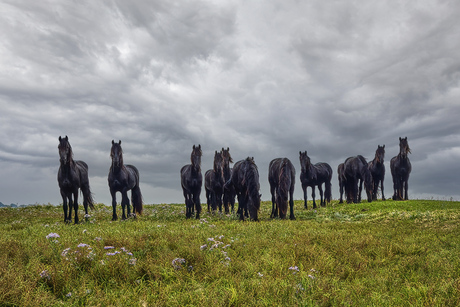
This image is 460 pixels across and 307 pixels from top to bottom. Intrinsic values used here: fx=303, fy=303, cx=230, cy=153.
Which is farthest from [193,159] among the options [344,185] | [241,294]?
[344,185]

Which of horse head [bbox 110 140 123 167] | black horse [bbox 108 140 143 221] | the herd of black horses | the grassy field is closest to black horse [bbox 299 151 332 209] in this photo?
the herd of black horses

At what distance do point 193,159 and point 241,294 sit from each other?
1386 centimetres

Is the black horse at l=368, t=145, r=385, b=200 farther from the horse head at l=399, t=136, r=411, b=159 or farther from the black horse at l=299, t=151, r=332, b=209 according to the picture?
the black horse at l=299, t=151, r=332, b=209

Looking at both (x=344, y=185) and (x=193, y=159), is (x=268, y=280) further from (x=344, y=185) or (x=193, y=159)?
(x=344, y=185)

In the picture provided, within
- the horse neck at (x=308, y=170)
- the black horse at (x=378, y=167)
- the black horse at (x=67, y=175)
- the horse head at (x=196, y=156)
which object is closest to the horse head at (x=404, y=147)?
the black horse at (x=378, y=167)

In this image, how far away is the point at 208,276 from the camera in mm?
6281

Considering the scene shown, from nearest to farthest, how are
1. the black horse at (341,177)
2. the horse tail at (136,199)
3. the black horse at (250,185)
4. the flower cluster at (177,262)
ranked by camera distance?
the flower cluster at (177,262) < the black horse at (250,185) < the horse tail at (136,199) < the black horse at (341,177)

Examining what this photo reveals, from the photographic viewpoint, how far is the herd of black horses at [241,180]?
53.2 feet

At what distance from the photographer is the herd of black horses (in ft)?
53.2

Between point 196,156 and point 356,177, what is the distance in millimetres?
16150

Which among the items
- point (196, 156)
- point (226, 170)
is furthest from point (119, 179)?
point (226, 170)

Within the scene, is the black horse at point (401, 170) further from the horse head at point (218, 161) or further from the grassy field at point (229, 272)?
the grassy field at point (229, 272)

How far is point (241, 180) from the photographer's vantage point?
16.0 m

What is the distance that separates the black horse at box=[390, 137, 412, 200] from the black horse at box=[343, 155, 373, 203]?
2.48 m
